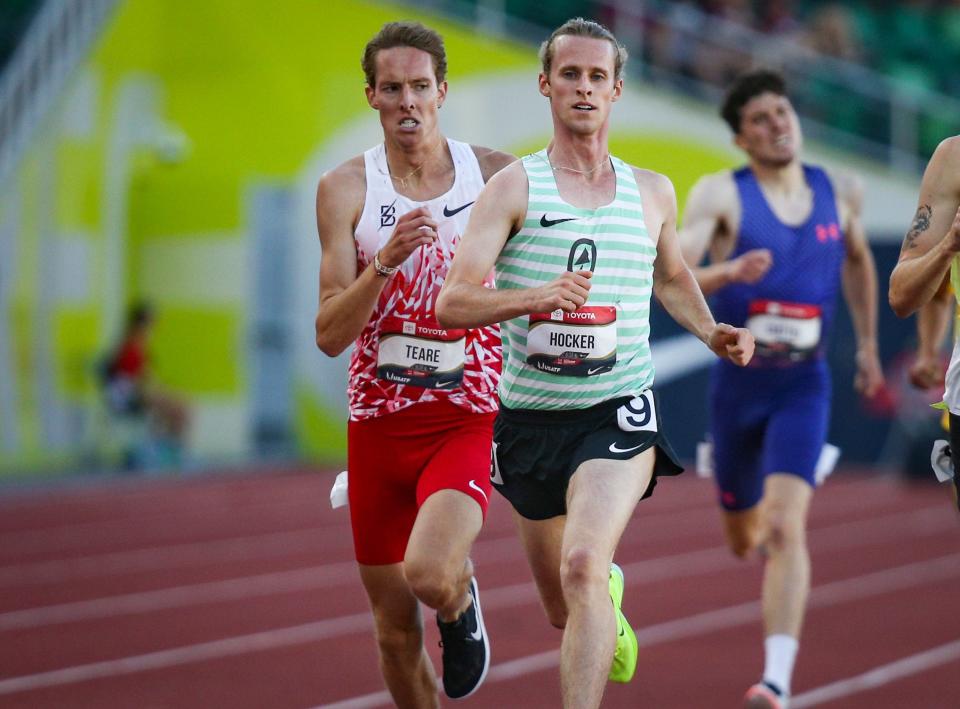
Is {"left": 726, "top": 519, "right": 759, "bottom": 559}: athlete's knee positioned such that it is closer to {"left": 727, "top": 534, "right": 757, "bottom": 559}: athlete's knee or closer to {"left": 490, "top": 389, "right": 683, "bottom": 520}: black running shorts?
{"left": 727, "top": 534, "right": 757, "bottom": 559}: athlete's knee

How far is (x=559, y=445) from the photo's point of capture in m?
5.07

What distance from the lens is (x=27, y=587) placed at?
10.4 m

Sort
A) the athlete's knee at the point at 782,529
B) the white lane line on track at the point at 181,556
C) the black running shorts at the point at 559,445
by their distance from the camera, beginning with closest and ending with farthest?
the black running shorts at the point at 559,445 → the athlete's knee at the point at 782,529 → the white lane line on track at the point at 181,556

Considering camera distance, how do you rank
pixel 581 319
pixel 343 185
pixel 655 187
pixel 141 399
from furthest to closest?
pixel 141 399
pixel 343 185
pixel 655 187
pixel 581 319

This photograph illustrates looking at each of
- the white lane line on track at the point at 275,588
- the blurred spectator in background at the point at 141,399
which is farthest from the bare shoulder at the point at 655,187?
the blurred spectator in background at the point at 141,399

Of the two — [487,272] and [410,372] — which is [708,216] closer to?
[410,372]

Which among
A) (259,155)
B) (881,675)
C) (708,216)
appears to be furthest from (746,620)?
(259,155)

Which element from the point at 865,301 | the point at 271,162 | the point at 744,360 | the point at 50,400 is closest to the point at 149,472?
the point at 50,400

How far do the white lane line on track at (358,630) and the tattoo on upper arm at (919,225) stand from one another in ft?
11.2

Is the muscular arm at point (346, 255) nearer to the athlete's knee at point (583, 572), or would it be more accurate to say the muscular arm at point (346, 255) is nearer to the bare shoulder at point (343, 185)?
the bare shoulder at point (343, 185)

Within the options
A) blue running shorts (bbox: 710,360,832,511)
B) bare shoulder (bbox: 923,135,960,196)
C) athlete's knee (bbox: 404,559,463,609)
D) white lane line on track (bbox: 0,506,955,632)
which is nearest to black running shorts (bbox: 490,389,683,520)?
athlete's knee (bbox: 404,559,463,609)

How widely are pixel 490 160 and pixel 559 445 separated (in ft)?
3.34

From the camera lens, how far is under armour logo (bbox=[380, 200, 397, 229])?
520 centimetres

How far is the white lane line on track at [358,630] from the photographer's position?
297 inches
